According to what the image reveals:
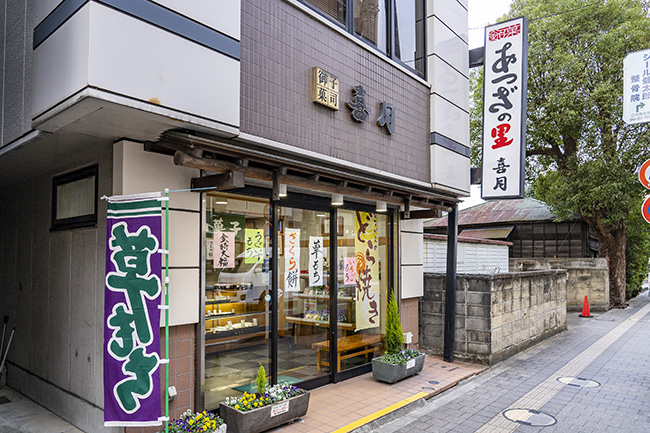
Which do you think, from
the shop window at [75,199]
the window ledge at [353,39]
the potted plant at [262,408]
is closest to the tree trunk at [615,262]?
the window ledge at [353,39]

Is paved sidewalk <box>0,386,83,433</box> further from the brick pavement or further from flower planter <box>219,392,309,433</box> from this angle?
the brick pavement

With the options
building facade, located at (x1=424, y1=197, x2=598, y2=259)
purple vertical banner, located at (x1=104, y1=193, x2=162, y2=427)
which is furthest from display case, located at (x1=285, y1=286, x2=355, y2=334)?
building facade, located at (x1=424, y1=197, x2=598, y2=259)

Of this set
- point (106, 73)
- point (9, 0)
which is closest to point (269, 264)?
point (106, 73)

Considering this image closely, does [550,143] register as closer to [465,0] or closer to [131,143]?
[465,0]

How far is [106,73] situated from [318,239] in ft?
16.3

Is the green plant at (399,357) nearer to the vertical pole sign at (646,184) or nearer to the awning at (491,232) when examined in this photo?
the vertical pole sign at (646,184)

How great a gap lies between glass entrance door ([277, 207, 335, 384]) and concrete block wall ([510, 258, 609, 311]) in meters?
14.8

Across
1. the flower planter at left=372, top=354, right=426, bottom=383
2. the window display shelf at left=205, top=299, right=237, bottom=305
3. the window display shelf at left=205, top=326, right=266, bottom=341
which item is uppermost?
the window display shelf at left=205, top=299, right=237, bottom=305

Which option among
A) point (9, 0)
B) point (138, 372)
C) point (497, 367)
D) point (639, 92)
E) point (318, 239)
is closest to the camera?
point (138, 372)

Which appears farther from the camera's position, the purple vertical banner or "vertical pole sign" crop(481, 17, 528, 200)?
"vertical pole sign" crop(481, 17, 528, 200)

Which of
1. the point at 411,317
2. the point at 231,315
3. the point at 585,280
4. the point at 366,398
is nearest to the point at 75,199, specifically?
the point at 231,315

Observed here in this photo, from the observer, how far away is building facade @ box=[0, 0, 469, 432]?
16.3 feet

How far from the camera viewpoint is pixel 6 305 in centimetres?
873

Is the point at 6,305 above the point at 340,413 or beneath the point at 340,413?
above
